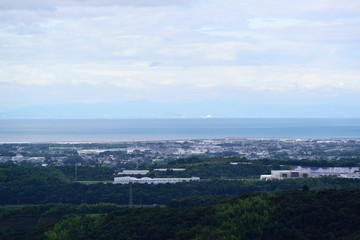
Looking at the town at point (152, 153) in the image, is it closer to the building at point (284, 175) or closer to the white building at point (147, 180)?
the white building at point (147, 180)

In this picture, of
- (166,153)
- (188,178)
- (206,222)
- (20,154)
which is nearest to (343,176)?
(188,178)

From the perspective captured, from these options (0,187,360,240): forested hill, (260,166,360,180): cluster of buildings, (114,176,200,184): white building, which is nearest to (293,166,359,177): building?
(260,166,360,180): cluster of buildings

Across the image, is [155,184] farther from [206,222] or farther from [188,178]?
[206,222]

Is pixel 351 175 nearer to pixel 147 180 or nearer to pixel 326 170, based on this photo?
pixel 326 170

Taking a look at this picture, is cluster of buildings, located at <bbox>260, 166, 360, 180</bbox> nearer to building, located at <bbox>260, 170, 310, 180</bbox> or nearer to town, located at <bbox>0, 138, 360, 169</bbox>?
building, located at <bbox>260, 170, 310, 180</bbox>

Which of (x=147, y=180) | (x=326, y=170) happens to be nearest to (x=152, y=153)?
(x=326, y=170)

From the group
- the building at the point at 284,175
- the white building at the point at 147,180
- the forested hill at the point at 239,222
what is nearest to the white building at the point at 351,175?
the building at the point at 284,175

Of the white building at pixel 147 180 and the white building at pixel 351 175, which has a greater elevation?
the white building at pixel 351 175
